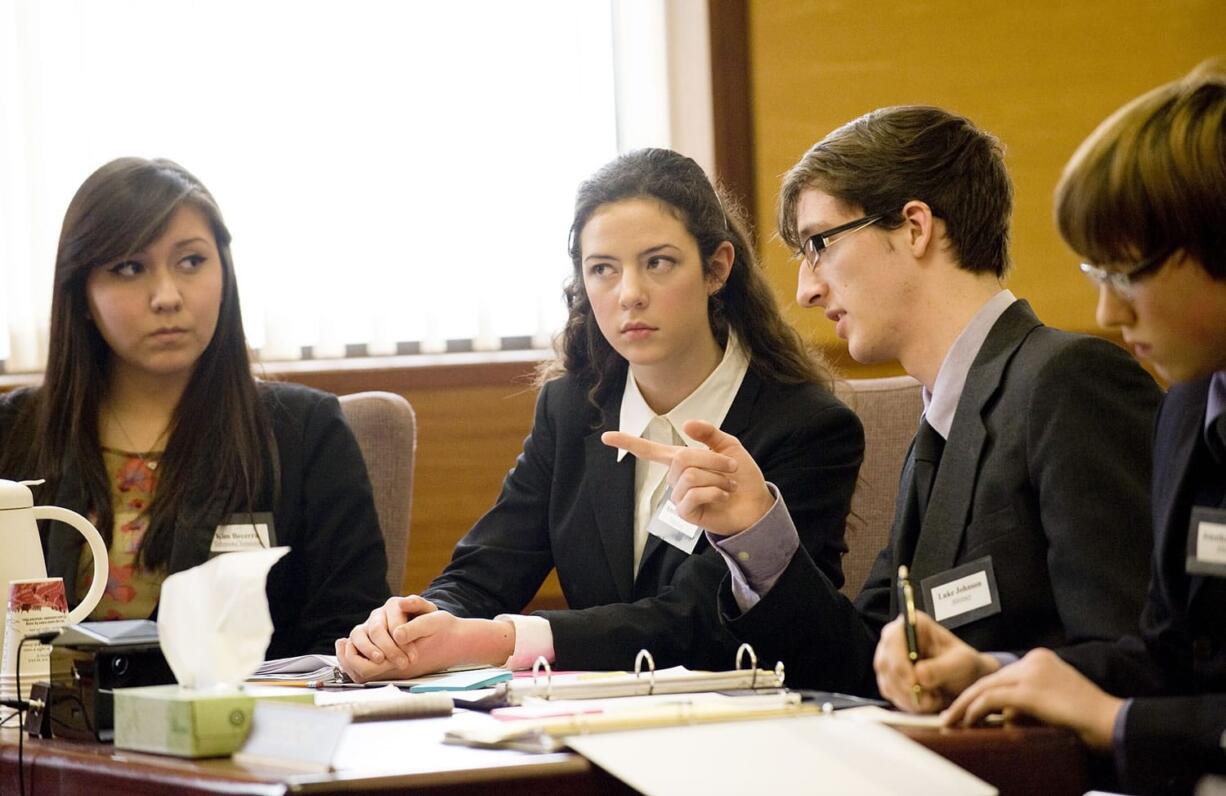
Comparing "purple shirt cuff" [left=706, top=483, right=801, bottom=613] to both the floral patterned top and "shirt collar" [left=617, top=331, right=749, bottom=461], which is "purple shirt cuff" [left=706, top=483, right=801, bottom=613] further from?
the floral patterned top

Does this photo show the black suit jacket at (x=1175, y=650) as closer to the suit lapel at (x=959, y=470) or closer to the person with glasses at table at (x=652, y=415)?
the suit lapel at (x=959, y=470)

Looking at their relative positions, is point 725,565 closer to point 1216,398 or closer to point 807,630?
point 807,630

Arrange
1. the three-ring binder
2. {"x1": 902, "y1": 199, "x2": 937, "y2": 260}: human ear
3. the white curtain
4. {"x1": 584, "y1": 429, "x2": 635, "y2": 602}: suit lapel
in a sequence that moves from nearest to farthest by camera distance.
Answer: the three-ring binder
{"x1": 902, "y1": 199, "x2": 937, "y2": 260}: human ear
{"x1": 584, "y1": 429, "x2": 635, "y2": 602}: suit lapel
the white curtain

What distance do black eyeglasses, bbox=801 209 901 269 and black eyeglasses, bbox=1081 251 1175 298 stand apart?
0.66 meters

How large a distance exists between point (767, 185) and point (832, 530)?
1553mm

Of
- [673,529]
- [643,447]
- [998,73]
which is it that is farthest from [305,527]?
[998,73]

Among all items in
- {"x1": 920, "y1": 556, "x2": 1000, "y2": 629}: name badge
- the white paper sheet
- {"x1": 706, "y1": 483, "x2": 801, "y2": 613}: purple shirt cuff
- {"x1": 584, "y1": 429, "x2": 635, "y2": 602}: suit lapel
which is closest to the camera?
the white paper sheet

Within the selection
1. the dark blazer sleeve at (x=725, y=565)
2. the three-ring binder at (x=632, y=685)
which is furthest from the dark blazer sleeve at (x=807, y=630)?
the three-ring binder at (x=632, y=685)

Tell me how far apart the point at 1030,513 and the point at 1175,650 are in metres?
0.30

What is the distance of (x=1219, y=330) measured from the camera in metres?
1.30

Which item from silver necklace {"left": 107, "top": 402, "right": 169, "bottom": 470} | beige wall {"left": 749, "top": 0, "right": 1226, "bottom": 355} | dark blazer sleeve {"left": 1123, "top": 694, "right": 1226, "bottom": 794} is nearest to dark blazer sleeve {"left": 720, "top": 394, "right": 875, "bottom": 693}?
dark blazer sleeve {"left": 1123, "top": 694, "right": 1226, "bottom": 794}

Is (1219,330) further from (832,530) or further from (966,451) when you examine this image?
(832,530)

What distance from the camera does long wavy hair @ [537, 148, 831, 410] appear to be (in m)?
2.66

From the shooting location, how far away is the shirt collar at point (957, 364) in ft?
6.22
